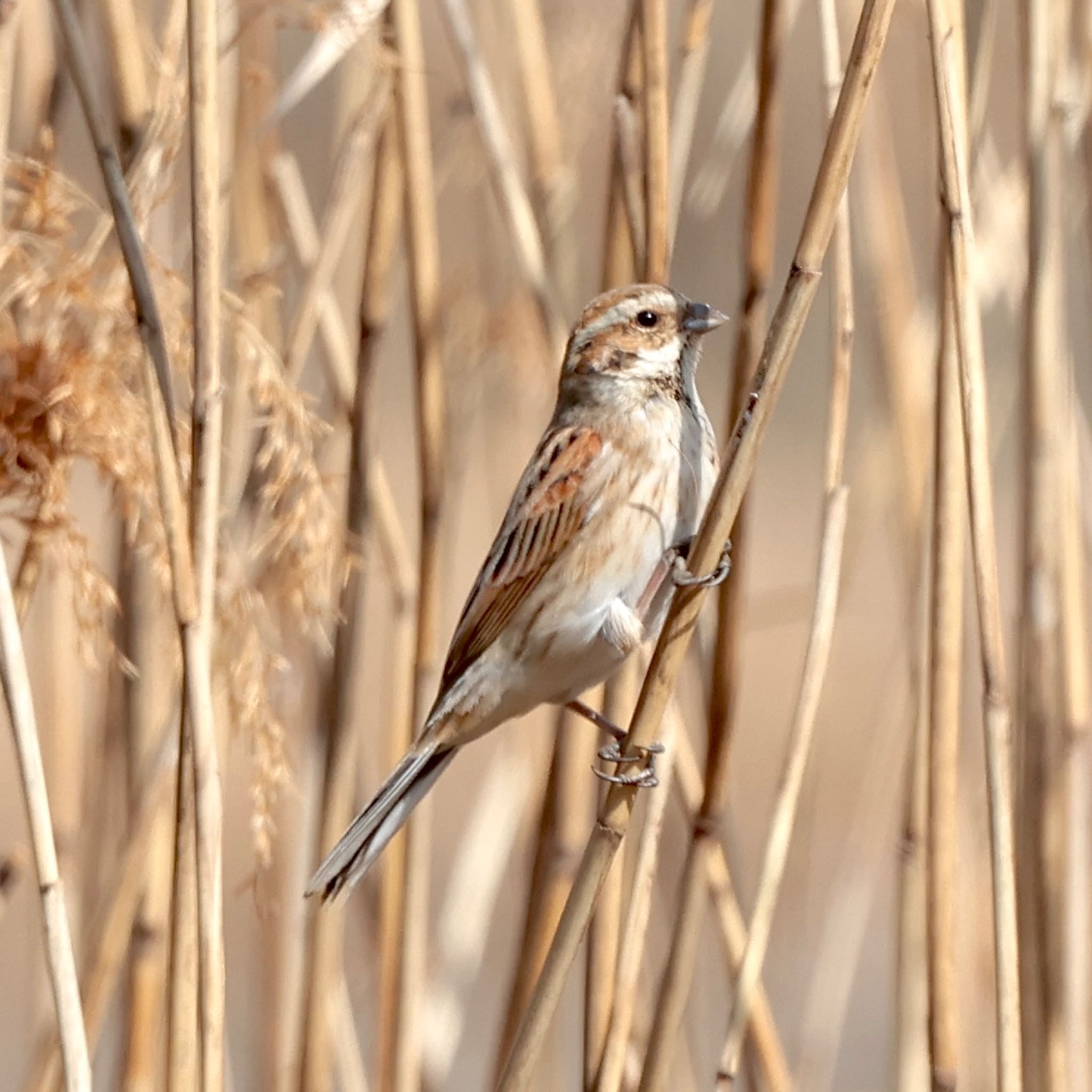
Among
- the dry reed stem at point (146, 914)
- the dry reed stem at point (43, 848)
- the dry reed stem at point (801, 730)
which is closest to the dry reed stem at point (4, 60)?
the dry reed stem at point (43, 848)

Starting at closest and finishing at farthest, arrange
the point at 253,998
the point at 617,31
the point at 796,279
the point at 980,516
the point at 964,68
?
the point at 796,279
the point at 980,516
the point at 964,68
the point at 253,998
the point at 617,31

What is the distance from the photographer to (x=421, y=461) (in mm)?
2049

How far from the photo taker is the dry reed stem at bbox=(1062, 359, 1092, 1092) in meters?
1.96

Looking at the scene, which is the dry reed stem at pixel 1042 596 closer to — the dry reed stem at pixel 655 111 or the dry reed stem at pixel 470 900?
the dry reed stem at pixel 655 111

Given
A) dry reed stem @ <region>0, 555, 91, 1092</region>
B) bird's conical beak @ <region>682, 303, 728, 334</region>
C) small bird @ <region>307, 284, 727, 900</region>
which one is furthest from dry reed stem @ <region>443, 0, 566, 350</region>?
dry reed stem @ <region>0, 555, 91, 1092</region>

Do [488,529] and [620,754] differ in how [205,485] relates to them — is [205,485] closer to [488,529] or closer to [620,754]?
[620,754]

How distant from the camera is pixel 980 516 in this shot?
1560 mm

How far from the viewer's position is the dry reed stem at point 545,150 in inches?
84.7

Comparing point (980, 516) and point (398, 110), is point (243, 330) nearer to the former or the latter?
point (398, 110)

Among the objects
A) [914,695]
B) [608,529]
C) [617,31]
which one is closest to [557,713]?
[608,529]

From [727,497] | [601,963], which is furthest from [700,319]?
[601,963]

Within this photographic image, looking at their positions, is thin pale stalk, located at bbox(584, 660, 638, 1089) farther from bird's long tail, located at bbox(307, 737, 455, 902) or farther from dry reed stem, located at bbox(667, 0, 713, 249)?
dry reed stem, located at bbox(667, 0, 713, 249)

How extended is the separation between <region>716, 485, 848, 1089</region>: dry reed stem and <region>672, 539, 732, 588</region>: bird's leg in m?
0.12

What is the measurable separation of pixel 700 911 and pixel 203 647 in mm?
697
